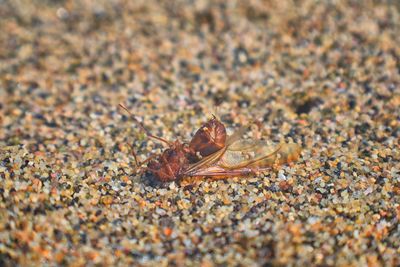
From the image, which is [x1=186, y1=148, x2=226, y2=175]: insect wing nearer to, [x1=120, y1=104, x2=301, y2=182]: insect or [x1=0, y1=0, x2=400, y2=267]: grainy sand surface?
[x1=120, y1=104, x2=301, y2=182]: insect

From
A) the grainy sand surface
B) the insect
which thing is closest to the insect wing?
the insect

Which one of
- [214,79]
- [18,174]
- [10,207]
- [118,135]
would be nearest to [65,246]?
[10,207]

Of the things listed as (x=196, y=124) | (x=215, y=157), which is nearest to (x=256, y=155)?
(x=215, y=157)

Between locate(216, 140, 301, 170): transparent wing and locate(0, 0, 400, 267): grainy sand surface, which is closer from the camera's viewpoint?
locate(0, 0, 400, 267): grainy sand surface

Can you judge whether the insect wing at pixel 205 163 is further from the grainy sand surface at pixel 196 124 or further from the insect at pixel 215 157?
the grainy sand surface at pixel 196 124

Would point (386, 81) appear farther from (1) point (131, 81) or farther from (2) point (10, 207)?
(2) point (10, 207)

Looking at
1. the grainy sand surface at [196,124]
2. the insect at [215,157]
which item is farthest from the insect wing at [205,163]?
the grainy sand surface at [196,124]

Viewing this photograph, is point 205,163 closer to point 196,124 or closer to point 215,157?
point 215,157

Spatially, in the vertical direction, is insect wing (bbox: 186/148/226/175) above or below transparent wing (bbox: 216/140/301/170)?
above
